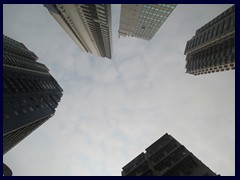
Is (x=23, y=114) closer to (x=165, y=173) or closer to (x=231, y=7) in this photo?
(x=165, y=173)

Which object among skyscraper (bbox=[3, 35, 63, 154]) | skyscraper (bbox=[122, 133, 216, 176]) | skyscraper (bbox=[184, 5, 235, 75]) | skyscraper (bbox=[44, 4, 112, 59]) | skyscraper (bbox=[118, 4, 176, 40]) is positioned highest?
skyscraper (bbox=[118, 4, 176, 40])

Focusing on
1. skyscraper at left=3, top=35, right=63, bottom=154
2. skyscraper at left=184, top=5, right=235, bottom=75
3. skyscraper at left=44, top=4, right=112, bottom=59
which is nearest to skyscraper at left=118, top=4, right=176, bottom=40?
skyscraper at left=44, top=4, right=112, bottom=59

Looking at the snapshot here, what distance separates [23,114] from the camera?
67312mm

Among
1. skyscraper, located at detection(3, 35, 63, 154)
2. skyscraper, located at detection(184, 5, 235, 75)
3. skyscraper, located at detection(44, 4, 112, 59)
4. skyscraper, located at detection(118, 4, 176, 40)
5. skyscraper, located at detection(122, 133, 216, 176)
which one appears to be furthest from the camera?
skyscraper, located at detection(118, 4, 176, 40)

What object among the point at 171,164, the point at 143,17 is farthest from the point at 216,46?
the point at 171,164

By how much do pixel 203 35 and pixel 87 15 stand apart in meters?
56.8

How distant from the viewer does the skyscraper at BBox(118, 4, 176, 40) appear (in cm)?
9035

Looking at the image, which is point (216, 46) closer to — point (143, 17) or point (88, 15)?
point (143, 17)

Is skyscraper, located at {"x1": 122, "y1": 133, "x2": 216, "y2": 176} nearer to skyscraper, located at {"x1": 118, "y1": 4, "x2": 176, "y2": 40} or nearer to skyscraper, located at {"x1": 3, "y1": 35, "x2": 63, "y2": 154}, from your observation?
skyscraper, located at {"x1": 3, "y1": 35, "x2": 63, "y2": 154}

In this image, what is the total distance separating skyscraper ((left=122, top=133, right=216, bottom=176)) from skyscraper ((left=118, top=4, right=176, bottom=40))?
183ft

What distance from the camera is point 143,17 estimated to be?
4043 inches

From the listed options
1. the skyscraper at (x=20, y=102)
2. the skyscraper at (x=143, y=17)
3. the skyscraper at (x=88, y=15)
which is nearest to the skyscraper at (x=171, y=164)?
the skyscraper at (x=20, y=102)

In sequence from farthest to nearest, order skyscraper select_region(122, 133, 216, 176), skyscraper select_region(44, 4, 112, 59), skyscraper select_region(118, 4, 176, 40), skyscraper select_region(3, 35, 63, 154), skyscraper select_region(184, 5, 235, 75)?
skyscraper select_region(118, 4, 176, 40)
skyscraper select_region(184, 5, 235, 75)
skyscraper select_region(44, 4, 112, 59)
skyscraper select_region(3, 35, 63, 154)
skyscraper select_region(122, 133, 216, 176)

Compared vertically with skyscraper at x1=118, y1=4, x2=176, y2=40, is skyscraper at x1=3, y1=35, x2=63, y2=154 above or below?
below
